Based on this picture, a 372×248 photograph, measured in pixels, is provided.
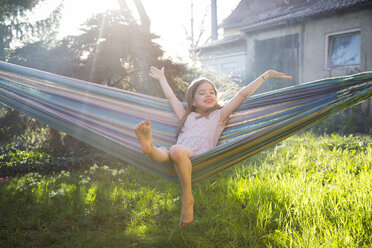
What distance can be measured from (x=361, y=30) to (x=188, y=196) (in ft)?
18.8

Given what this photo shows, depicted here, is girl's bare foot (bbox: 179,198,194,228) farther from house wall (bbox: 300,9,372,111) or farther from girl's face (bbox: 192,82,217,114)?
house wall (bbox: 300,9,372,111)

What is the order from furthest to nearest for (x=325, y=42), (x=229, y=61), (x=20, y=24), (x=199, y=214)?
(x=229, y=61), (x=20, y=24), (x=325, y=42), (x=199, y=214)

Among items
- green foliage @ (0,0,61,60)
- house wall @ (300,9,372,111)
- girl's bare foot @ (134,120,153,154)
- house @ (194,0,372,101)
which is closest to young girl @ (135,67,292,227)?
girl's bare foot @ (134,120,153,154)

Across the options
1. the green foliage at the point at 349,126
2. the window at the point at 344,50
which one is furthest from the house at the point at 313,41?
the green foliage at the point at 349,126

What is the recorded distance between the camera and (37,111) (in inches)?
79.4

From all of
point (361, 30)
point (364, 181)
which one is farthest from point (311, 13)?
point (364, 181)

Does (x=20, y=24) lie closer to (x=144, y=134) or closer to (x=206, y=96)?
(x=206, y=96)

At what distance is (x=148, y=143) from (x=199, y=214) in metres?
0.68

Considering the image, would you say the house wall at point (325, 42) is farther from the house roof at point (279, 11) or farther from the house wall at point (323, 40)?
the house roof at point (279, 11)

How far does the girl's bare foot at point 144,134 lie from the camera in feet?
4.55

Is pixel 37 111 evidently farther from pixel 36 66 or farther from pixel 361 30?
pixel 361 30

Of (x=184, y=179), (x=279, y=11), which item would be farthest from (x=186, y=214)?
(x=279, y=11)

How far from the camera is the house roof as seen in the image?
582 centimetres

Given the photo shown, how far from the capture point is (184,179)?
1.53 m
